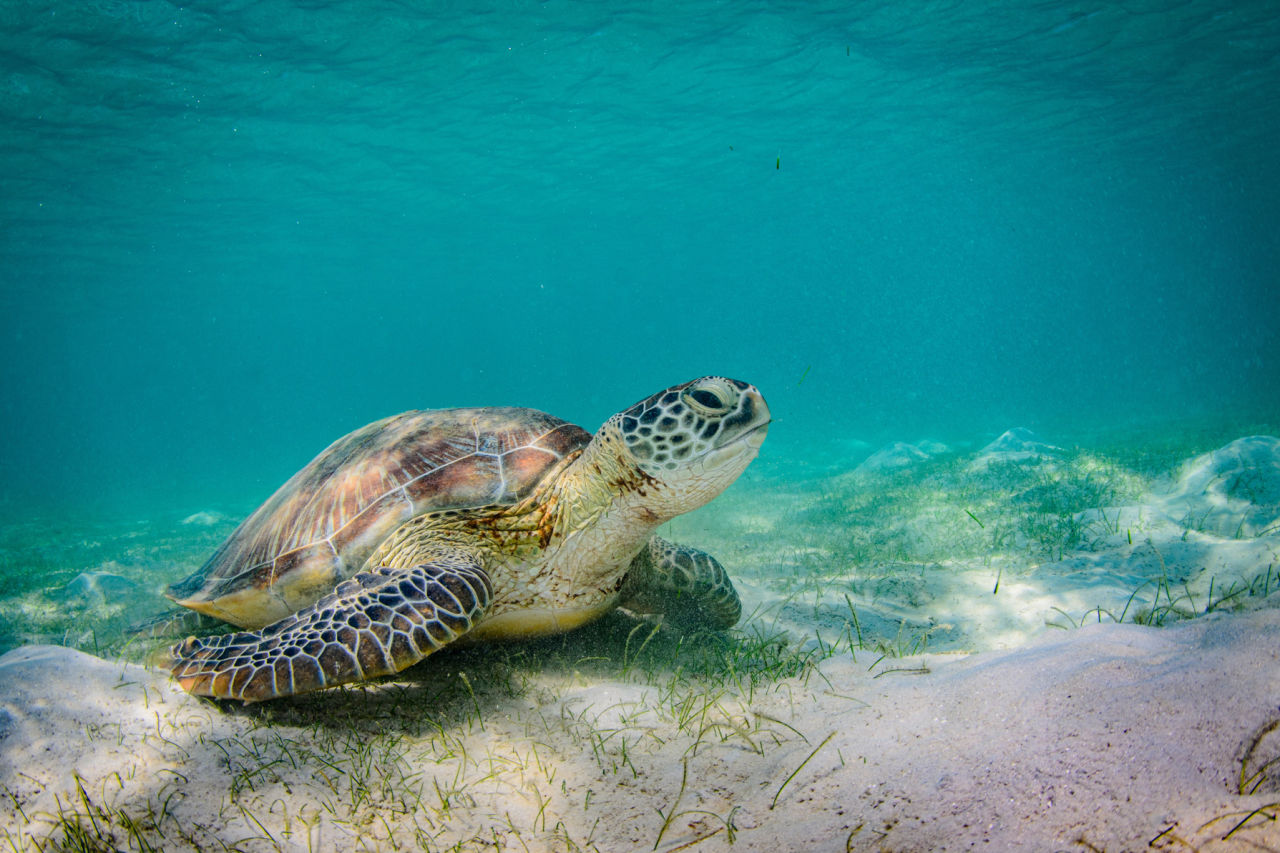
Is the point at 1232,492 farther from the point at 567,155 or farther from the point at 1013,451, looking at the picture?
the point at 567,155

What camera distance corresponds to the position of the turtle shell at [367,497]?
318cm

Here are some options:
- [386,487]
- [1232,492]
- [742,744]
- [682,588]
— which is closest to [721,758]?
[742,744]

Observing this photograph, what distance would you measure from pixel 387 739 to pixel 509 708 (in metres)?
0.45

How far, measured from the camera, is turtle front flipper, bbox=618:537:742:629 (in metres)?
3.38

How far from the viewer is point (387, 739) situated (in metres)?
2.06

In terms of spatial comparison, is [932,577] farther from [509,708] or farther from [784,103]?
[784,103]

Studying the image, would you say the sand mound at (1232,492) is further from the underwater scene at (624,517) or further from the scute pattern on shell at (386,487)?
the scute pattern on shell at (386,487)

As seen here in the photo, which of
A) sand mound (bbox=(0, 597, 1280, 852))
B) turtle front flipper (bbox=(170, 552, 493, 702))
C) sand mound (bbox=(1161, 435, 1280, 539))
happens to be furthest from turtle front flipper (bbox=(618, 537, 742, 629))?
sand mound (bbox=(1161, 435, 1280, 539))

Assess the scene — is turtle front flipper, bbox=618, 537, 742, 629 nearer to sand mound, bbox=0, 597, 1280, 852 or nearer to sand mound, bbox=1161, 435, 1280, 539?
sand mound, bbox=0, 597, 1280, 852

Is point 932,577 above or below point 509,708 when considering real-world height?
below

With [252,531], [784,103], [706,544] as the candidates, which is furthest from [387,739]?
[784,103]

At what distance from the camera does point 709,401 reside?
102 inches

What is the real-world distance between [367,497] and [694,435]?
6.17ft

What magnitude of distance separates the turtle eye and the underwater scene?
2 cm
